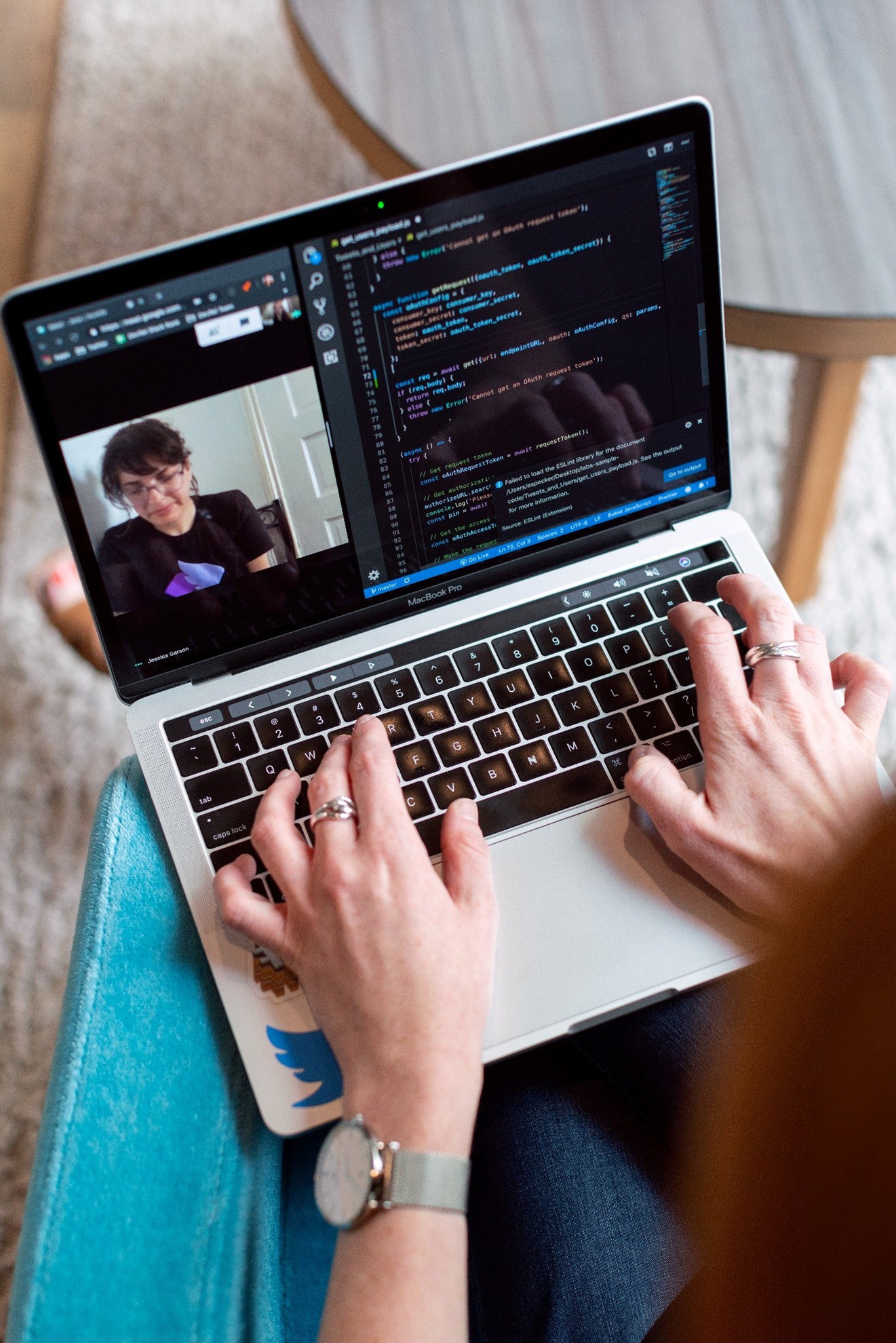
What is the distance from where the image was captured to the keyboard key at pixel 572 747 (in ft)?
2.40

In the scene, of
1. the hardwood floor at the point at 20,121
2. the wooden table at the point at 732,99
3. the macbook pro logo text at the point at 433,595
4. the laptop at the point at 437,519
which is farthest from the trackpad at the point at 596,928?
the hardwood floor at the point at 20,121

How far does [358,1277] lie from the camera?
0.52 metres

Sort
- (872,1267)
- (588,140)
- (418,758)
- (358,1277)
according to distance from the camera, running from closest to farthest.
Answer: (872,1267)
(358,1277)
(588,140)
(418,758)

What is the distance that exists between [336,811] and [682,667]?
0.30 meters

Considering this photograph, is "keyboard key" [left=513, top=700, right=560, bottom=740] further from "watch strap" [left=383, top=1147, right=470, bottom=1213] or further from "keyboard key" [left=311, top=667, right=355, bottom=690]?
"watch strap" [left=383, top=1147, right=470, bottom=1213]

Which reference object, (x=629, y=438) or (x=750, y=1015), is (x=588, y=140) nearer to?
(x=629, y=438)

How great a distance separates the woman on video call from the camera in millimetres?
657

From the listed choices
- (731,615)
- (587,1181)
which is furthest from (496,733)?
(587,1181)

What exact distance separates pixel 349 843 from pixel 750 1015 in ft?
1.23

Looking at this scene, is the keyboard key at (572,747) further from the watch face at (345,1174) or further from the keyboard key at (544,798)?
the watch face at (345,1174)

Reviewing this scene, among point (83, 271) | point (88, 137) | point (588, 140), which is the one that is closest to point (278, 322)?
point (83, 271)

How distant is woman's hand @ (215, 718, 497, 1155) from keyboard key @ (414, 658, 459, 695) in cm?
7

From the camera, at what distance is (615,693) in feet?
2.48

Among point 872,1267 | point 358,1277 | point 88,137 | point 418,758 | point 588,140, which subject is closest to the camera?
point 872,1267
